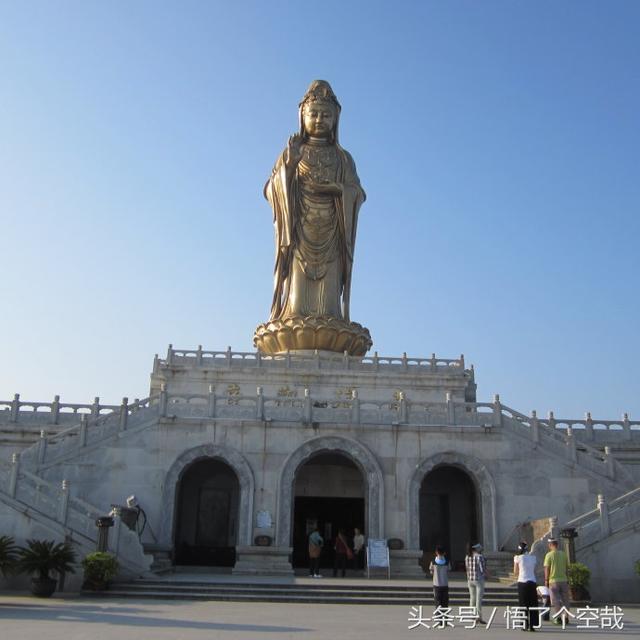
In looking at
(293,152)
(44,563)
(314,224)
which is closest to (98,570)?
(44,563)

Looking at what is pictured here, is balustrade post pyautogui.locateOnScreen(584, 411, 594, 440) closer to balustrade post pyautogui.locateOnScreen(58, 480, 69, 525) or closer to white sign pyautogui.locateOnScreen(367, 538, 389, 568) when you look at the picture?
white sign pyautogui.locateOnScreen(367, 538, 389, 568)

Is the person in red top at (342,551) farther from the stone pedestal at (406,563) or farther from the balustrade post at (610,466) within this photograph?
the balustrade post at (610,466)

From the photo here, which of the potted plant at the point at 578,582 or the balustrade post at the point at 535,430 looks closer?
the potted plant at the point at 578,582

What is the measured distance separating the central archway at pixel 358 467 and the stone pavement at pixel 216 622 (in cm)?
582

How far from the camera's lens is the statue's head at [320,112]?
1394 inches

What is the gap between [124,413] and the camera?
22078 millimetres

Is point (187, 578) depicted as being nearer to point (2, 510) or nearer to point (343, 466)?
point (2, 510)

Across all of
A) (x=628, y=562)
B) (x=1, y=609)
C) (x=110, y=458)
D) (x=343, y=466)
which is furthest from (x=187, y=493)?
(x=628, y=562)

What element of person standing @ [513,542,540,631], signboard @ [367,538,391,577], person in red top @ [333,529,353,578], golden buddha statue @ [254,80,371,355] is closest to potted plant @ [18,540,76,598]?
person in red top @ [333,529,353,578]

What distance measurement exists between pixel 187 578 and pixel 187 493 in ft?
19.8

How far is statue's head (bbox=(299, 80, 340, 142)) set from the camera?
35406mm

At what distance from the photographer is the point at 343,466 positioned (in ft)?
78.0

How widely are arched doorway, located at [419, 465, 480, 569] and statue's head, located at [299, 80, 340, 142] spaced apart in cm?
1832

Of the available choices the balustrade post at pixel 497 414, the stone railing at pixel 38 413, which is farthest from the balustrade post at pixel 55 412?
the balustrade post at pixel 497 414
